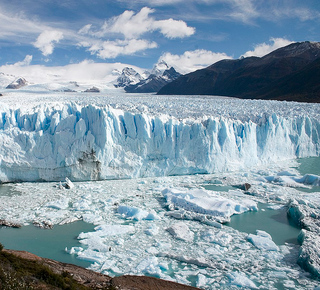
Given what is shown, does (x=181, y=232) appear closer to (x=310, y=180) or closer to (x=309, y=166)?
(x=310, y=180)

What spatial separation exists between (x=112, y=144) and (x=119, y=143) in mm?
287

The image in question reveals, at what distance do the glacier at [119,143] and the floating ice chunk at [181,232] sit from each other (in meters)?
4.29

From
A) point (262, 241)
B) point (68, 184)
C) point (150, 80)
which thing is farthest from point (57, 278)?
point (150, 80)

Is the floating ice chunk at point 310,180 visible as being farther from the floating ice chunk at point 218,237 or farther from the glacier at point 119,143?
the floating ice chunk at point 218,237

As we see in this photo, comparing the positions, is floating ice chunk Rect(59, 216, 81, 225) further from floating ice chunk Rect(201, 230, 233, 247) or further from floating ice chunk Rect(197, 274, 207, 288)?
floating ice chunk Rect(197, 274, 207, 288)

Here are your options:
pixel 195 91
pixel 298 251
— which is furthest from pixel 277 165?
pixel 195 91

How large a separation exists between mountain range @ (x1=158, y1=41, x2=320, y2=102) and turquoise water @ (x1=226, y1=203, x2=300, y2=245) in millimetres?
22432

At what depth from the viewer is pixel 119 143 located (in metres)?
10.6

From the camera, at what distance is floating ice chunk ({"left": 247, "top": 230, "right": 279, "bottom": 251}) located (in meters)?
5.68

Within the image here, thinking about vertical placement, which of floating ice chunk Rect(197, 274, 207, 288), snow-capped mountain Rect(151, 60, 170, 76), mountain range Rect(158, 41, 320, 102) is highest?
snow-capped mountain Rect(151, 60, 170, 76)

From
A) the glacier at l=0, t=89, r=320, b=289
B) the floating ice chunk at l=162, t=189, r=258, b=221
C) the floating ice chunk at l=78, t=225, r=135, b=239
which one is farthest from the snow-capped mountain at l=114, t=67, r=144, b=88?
the floating ice chunk at l=78, t=225, r=135, b=239

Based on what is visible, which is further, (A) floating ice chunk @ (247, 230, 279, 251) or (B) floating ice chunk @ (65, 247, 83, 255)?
(A) floating ice chunk @ (247, 230, 279, 251)

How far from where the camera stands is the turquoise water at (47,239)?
5.43 m

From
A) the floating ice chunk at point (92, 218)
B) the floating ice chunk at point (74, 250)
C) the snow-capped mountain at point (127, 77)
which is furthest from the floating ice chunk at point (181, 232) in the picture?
the snow-capped mountain at point (127, 77)
